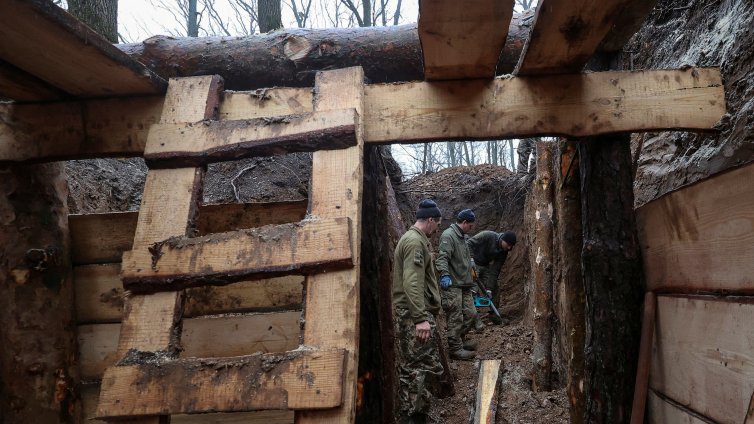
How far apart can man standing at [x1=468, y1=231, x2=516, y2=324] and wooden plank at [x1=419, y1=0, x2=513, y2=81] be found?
6.51 metres

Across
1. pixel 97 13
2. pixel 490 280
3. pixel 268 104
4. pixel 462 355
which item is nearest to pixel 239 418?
pixel 268 104

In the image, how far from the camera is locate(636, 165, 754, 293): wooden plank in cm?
160

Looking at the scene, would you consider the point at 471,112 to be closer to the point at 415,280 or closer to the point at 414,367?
the point at 415,280

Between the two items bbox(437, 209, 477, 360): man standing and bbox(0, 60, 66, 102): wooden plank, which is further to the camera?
bbox(437, 209, 477, 360): man standing

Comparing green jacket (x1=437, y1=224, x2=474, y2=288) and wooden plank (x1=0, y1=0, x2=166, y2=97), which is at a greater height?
wooden plank (x1=0, y1=0, x2=166, y2=97)

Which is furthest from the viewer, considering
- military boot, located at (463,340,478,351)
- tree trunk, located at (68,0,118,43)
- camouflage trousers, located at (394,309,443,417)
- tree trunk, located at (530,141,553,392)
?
military boot, located at (463,340,478,351)

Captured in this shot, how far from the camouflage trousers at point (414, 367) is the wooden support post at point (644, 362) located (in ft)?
7.02

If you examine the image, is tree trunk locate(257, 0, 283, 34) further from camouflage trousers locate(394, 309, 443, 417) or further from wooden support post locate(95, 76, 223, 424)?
wooden support post locate(95, 76, 223, 424)

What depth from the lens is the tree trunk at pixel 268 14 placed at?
332 inches

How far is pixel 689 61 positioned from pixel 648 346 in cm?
167

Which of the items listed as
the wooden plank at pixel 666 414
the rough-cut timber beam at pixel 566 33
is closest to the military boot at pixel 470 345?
the wooden plank at pixel 666 414

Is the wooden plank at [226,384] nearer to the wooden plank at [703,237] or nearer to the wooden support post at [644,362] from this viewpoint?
the wooden plank at [703,237]

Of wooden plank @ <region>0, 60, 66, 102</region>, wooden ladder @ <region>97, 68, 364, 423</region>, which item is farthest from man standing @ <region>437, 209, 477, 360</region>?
wooden plank @ <region>0, 60, 66, 102</region>

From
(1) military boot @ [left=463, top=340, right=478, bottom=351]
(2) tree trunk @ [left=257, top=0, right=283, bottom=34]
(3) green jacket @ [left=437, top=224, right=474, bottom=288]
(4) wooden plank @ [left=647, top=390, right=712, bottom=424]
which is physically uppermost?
(2) tree trunk @ [left=257, top=0, right=283, bottom=34]
